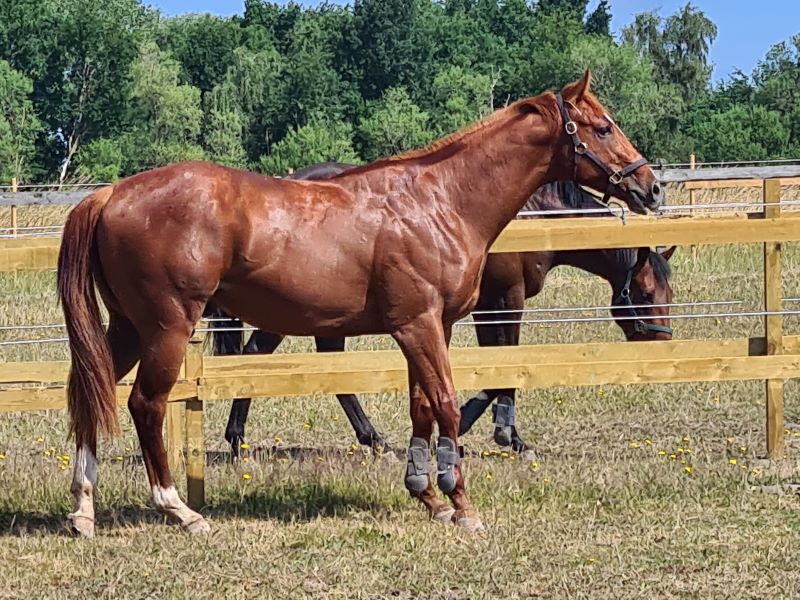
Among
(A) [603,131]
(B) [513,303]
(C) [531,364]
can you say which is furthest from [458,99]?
(A) [603,131]

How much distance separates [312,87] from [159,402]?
60612 mm

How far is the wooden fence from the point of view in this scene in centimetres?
622

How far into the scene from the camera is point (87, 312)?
221 inches

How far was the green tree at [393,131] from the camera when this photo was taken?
5897 cm

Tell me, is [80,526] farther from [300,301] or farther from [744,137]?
[744,137]

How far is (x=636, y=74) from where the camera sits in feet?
220

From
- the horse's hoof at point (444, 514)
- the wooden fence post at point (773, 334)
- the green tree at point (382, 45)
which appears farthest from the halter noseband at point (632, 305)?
the green tree at point (382, 45)

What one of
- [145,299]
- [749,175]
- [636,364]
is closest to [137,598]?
[145,299]

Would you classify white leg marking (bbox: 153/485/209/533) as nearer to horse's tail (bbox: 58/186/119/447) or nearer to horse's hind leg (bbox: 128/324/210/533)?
horse's hind leg (bbox: 128/324/210/533)

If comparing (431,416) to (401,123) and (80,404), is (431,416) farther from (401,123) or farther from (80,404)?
(401,123)

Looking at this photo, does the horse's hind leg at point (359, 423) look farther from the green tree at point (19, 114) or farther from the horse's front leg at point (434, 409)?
the green tree at point (19, 114)

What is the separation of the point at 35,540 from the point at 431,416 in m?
1.92

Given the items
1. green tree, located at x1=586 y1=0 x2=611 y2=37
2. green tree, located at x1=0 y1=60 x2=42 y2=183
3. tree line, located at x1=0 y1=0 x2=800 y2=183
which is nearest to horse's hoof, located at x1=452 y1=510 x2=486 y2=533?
tree line, located at x1=0 y1=0 x2=800 y2=183

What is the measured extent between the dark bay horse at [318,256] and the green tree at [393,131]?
51.7m
